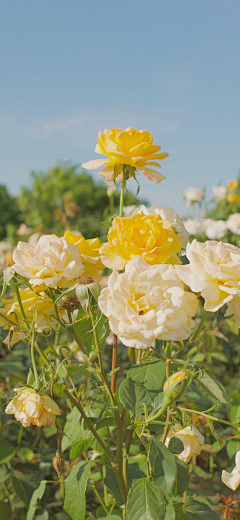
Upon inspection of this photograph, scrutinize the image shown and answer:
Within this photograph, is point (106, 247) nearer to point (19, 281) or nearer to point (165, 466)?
point (19, 281)

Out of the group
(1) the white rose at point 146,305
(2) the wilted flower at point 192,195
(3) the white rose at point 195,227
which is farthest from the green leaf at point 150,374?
(2) the wilted flower at point 192,195

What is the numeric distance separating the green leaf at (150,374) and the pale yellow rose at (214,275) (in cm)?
15

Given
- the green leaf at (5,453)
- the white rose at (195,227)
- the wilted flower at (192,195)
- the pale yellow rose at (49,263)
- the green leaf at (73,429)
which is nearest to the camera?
the pale yellow rose at (49,263)

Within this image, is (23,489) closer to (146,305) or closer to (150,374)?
(150,374)

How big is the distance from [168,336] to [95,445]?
45 cm

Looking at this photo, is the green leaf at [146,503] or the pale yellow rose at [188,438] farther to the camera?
the pale yellow rose at [188,438]

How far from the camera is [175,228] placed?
0.77 metres

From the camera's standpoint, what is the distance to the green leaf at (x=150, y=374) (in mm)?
644

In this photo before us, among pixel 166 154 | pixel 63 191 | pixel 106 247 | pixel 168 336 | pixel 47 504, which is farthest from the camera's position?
pixel 63 191

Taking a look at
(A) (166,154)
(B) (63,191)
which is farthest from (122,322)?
(B) (63,191)

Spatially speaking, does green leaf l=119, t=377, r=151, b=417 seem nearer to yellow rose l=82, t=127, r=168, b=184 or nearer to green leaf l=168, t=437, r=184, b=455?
green leaf l=168, t=437, r=184, b=455

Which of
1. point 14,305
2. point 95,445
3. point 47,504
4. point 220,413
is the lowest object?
point 220,413

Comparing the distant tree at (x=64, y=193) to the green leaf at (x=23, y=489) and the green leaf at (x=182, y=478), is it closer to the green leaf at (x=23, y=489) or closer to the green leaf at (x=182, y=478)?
the green leaf at (x=23, y=489)

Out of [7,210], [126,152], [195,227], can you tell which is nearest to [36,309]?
[126,152]
